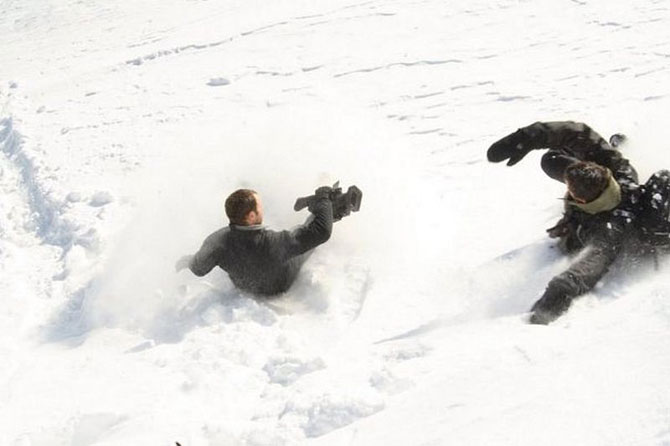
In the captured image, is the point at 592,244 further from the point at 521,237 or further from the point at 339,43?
the point at 339,43

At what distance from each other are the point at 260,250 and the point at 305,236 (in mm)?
357

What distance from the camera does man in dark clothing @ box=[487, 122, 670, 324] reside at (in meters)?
4.18

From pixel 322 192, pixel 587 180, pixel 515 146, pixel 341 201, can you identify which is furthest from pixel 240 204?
pixel 587 180

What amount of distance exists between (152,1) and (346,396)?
51.1ft

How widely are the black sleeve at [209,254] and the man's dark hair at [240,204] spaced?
0.20 m

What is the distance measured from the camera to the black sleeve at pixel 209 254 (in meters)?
4.91

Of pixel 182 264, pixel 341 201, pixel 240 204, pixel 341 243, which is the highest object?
pixel 240 204

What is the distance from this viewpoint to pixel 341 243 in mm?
5617

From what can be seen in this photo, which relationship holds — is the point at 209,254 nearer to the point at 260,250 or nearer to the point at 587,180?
the point at 260,250

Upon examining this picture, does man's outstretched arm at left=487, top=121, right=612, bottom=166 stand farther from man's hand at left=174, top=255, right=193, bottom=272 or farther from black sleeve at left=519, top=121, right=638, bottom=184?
man's hand at left=174, top=255, right=193, bottom=272

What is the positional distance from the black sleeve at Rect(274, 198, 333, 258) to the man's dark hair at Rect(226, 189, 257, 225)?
0.30 metres

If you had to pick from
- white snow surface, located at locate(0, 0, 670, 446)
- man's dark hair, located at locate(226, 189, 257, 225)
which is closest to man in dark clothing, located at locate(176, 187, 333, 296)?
man's dark hair, located at locate(226, 189, 257, 225)

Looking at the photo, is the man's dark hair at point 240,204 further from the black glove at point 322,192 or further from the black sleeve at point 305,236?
the black glove at point 322,192

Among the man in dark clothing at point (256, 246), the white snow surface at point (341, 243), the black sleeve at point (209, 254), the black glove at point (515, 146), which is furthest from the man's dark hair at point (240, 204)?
the black glove at point (515, 146)
